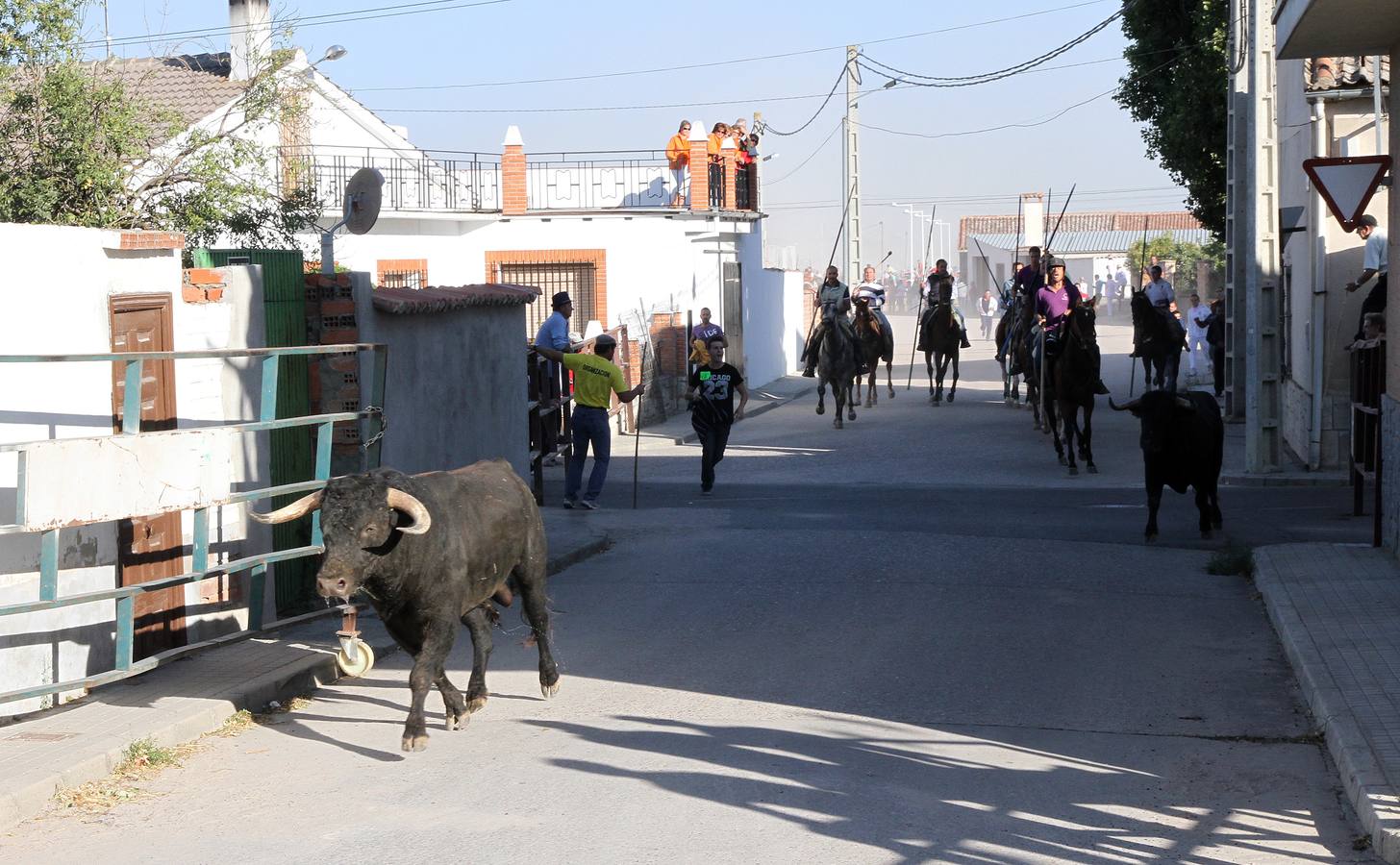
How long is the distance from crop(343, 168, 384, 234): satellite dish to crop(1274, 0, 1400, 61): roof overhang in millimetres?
6770

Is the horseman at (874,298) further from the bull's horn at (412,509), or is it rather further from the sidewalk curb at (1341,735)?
the bull's horn at (412,509)

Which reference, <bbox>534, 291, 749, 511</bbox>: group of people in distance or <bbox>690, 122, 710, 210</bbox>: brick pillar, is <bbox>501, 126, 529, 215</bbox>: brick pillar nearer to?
<bbox>690, 122, 710, 210</bbox>: brick pillar

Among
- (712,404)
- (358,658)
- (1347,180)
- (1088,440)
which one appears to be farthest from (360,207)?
(1088,440)

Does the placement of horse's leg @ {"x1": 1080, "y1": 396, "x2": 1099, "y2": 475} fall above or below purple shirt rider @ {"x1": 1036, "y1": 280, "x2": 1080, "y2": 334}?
below

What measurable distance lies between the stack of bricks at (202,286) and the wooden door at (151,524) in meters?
0.28

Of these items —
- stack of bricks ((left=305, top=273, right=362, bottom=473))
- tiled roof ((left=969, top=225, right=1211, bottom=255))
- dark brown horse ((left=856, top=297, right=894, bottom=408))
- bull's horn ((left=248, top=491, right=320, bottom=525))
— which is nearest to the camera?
bull's horn ((left=248, top=491, right=320, bottom=525))

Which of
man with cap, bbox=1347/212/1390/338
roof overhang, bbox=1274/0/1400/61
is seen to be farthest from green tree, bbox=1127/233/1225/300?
roof overhang, bbox=1274/0/1400/61

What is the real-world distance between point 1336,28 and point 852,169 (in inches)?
1066

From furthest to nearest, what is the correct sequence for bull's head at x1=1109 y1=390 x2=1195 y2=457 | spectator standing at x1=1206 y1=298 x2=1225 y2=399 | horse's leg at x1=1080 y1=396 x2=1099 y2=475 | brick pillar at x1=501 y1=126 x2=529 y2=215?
brick pillar at x1=501 y1=126 x2=529 y2=215 → spectator standing at x1=1206 y1=298 x2=1225 y2=399 → horse's leg at x1=1080 y1=396 x2=1099 y2=475 → bull's head at x1=1109 y1=390 x2=1195 y2=457

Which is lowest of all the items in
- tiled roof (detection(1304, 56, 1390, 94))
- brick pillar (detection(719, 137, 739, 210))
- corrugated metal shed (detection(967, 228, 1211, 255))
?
tiled roof (detection(1304, 56, 1390, 94))

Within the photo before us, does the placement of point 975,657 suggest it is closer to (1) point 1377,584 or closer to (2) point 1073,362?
(1) point 1377,584

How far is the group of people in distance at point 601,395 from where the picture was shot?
16.0m

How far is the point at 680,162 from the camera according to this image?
1351 inches

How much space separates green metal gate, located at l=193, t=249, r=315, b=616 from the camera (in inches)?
404
